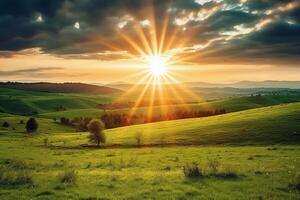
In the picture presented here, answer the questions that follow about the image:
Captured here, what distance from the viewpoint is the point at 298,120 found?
79.2 meters

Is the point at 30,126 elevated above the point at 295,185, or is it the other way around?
the point at 295,185

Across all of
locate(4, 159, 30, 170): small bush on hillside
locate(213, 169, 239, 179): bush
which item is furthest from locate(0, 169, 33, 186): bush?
locate(213, 169, 239, 179): bush

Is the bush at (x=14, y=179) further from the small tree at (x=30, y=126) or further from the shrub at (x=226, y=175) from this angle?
the small tree at (x=30, y=126)

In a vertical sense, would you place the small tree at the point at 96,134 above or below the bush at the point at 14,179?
below

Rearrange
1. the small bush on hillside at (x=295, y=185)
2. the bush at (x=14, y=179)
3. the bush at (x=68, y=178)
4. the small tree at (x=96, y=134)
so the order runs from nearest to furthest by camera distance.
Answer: the small bush on hillside at (x=295, y=185) → the bush at (x=14, y=179) → the bush at (x=68, y=178) → the small tree at (x=96, y=134)

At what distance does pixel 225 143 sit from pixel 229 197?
50278mm

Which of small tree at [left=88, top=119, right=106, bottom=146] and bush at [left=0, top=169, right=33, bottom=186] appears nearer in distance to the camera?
bush at [left=0, top=169, right=33, bottom=186]

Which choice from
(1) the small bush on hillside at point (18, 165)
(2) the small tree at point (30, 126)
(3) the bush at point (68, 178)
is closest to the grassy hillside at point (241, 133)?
(1) the small bush on hillside at point (18, 165)

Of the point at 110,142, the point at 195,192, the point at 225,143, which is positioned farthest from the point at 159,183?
the point at 110,142

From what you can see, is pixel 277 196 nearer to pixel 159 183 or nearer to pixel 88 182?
pixel 159 183

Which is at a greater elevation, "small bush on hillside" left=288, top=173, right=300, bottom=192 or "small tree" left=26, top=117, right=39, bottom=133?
"small bush on hillside" left=288, top=173, right=300, bottom=192

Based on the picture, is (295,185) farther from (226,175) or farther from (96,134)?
(96,134)

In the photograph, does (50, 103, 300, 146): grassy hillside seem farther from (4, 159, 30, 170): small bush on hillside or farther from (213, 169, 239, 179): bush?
(213, 169, 239, 179): bush

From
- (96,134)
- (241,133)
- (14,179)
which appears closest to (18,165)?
(14,179)
